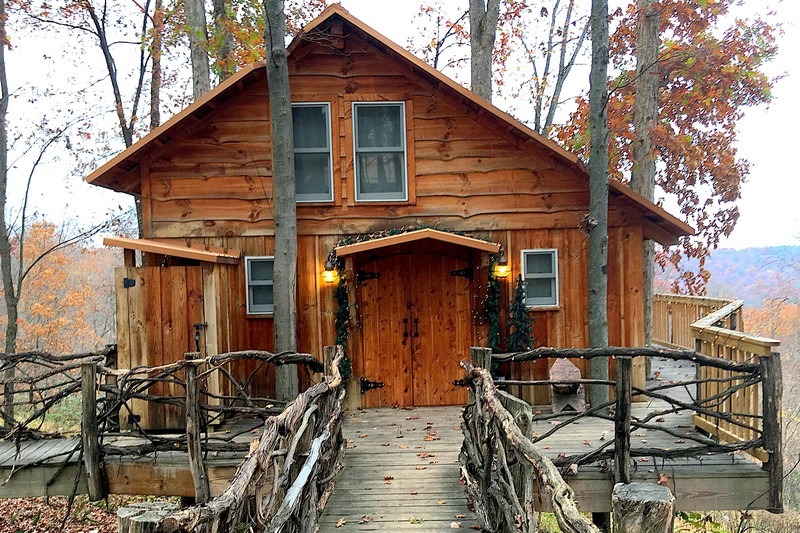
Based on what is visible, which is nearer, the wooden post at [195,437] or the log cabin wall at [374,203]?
the wooden post at [195,437]

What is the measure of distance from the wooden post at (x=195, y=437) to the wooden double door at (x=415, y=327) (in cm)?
336

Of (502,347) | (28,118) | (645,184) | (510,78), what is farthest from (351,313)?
(510,78)

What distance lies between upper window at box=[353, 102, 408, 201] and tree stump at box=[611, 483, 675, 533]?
6.97 meters

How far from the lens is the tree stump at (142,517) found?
2.06 meters

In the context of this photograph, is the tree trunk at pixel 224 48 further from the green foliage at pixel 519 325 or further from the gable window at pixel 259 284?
the green foliage at pixel 519 325

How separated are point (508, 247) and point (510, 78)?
15.4m

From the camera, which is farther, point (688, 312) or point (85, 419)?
point (688, 312)

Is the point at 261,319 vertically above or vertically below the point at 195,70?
below

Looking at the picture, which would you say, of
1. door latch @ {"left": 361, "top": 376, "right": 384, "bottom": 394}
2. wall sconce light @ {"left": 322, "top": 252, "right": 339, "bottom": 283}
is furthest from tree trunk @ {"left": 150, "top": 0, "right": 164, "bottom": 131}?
door latch @ {"left": 361, "top": 376, "right": 384, "bottom": 394}

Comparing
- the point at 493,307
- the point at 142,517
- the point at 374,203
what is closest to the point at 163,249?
the point at 374,203

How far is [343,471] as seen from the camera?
5.95 m

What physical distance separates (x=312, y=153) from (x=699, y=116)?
14566mm

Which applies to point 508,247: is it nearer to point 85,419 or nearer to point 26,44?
point 85,419

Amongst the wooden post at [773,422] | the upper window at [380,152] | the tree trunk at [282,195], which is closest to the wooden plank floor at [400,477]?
the tree trunk at [282,195]
